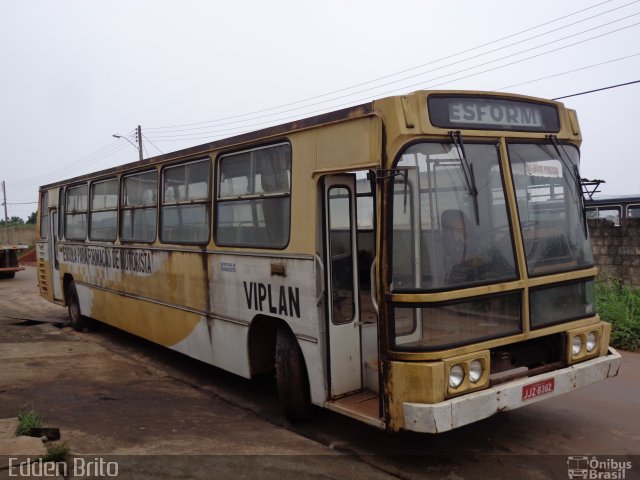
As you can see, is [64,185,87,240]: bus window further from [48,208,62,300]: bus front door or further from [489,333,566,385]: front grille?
[489,333,566,385]: front grille

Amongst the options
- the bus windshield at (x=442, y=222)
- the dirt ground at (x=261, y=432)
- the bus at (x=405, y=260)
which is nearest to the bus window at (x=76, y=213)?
the dirt ground at (x=261, y=432)

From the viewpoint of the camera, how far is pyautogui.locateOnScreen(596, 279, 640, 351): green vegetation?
8945 millimetres

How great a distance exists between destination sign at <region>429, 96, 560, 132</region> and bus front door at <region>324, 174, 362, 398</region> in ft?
3.29

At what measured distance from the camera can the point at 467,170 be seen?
14.5 ft

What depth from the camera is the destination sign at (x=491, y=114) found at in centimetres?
439

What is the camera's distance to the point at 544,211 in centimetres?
482

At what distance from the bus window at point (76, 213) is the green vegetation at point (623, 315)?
8472mm

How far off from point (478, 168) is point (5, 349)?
7.87 meters

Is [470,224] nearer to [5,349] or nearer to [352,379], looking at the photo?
[352,379]

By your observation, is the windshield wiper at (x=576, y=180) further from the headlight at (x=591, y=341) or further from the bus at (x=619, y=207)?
the bus at (x=619, y=207)

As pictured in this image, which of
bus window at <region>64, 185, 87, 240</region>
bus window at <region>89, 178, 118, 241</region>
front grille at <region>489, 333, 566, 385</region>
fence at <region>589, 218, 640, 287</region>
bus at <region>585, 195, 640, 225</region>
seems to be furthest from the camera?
bus at <region>585, 195, 640, 225</region>

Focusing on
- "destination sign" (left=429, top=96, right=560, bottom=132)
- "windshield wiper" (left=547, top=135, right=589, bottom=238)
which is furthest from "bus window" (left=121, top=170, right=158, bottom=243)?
"windshield wiper" (left=547, top=135, right=589, bottom=238)

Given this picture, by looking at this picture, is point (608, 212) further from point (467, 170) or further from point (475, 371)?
point (475, 371)

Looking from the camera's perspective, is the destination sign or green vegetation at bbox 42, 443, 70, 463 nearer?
the destination sign
